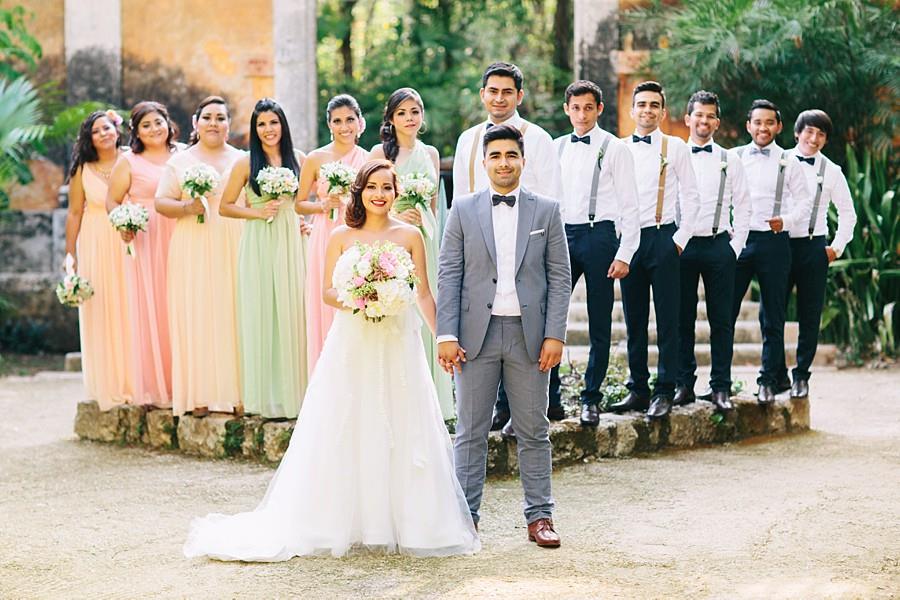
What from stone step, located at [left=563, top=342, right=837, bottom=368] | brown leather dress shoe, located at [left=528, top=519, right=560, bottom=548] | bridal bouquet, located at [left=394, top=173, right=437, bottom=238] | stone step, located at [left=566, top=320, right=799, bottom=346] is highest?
bridal bouquet, located at [left=394, top=173, right=437, bottom=238]

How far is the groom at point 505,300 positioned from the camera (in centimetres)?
480

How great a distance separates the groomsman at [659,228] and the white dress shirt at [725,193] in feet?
0.69

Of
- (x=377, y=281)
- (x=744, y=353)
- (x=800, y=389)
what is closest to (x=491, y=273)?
(x=377, y=281)

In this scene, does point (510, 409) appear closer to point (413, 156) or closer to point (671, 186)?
point (413, 156)

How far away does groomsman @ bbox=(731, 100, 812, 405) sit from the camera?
7.20 meters

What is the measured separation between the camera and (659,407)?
6785mm

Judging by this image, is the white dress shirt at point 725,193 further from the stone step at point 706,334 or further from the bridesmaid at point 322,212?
the stone step at point 706,334

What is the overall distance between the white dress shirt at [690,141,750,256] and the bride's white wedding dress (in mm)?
2527

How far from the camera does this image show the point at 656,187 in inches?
261

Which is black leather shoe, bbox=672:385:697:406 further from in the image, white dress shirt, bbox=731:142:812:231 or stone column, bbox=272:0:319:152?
stone column, bbox=272:0:319:152

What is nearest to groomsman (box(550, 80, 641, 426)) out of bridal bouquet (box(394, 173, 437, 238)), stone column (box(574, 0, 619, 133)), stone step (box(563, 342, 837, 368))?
bridal bouquet (box(394, 173, 437, 238))

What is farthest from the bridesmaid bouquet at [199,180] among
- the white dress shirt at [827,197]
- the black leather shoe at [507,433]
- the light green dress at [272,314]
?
the white dress shirt at [827,197]

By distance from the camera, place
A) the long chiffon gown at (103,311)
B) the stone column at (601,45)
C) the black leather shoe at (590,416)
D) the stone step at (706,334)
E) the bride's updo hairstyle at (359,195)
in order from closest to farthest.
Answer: the bride's updo hairstyle at (359,195) → the black leather shoe at (590,416) → the long chiffon gown at (103,311) → the stone step at (706,334) → the stone column at (601,45)

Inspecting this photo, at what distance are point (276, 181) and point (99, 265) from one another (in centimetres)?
168
